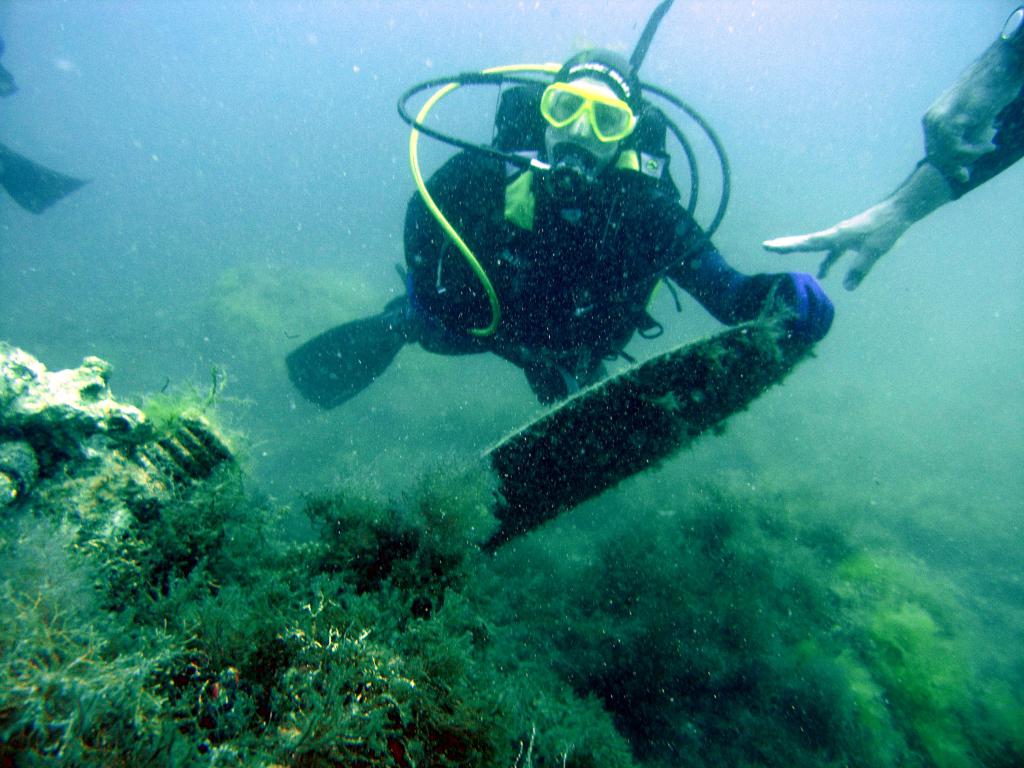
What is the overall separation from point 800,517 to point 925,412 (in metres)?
22.3

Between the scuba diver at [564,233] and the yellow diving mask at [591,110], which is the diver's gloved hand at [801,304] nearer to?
the scuba diver at [564,233]

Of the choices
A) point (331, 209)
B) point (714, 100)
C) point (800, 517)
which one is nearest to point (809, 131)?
point (714, 100)

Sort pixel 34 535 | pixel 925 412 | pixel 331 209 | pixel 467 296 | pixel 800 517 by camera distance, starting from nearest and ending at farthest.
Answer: pixel 34 535, pixel 467 296, pixel 800 517, pixel 925 412, pixel 331 209

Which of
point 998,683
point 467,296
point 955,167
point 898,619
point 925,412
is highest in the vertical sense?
point 955,167

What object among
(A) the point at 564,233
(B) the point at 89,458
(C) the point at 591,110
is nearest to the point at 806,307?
(A) the point at 564,233

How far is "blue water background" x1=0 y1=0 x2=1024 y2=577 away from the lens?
13.5 m

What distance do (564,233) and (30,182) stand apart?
17.1m

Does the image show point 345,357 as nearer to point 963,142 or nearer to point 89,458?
point 89,458

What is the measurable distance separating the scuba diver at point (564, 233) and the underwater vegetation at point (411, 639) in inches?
82.3

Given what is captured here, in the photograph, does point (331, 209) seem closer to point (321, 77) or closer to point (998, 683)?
point (998, 683)

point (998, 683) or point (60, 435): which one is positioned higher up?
point (60, 435)

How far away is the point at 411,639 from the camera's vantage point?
1809mm

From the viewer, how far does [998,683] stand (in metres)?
5.54

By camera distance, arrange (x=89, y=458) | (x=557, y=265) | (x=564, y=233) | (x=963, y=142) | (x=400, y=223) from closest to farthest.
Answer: (x=963, y=142) → (x=89, y=458) → (x=564, y=233) → (x=557, y=265) → (x=400, y=223)
